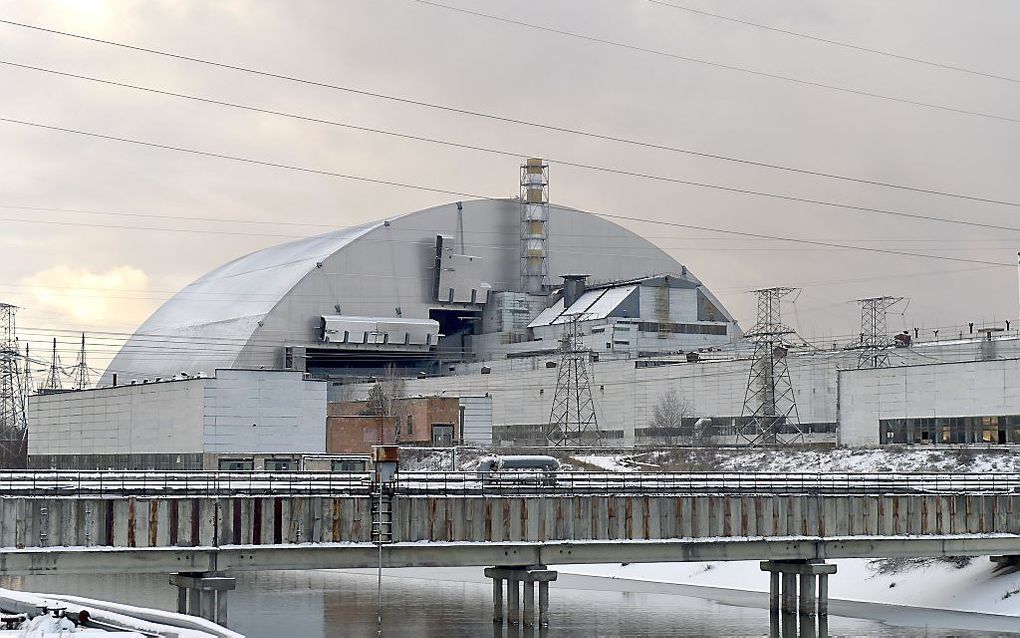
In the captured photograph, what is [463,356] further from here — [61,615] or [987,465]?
[61,615]

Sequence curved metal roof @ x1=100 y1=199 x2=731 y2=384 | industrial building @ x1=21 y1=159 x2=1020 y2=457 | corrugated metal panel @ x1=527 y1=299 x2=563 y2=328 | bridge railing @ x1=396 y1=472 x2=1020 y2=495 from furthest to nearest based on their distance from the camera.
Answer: corrugated metal panel @ x1=527 y1=299 x2=563 y2=328 < curved metal roof @ x1=100 y1=199 x2=731 y2=384 < industrial building @ x1=21 y1=159 x2=1020 y2=457 < bridge railing @ x1=396 y1=472 x2=1020 y2=495

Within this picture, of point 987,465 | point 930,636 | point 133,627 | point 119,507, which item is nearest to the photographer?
point 133,627

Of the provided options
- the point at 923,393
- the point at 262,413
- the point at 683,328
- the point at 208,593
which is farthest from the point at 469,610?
the point at 683,328

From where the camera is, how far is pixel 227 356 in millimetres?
150125

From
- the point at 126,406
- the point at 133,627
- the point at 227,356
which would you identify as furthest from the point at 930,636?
the point at 227,356

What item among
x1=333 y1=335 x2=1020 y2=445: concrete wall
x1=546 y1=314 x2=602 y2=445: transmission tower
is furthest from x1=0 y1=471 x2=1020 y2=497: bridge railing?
x1=546 y1=314 x2=602 y2=445: transmission tower

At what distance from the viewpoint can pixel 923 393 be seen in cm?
10125

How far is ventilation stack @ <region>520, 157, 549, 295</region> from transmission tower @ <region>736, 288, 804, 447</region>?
48.3 m

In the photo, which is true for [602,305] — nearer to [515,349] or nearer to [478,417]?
[515,349]

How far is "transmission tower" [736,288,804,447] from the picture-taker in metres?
111

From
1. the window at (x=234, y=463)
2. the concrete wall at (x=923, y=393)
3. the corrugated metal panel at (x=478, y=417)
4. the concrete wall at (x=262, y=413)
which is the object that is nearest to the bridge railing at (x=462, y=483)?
the window at (x=234, y=463)

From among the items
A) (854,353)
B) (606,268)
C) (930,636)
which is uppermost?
(606,268)

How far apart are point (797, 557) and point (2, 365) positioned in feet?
308

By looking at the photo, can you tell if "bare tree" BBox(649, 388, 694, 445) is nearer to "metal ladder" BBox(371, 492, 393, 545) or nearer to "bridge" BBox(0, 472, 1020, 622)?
"bridge" BBox(0, 472, 1020, 622)
